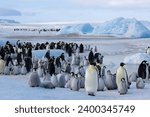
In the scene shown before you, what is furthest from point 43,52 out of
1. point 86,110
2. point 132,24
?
point 132,24

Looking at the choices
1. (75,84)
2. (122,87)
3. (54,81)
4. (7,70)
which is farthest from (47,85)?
(7,70)

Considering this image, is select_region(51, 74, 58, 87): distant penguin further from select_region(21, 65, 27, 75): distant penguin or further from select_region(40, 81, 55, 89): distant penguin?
select_region(21, 65, 27, 75): distant penguin

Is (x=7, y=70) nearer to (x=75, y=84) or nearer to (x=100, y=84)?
(x=75, y=84)

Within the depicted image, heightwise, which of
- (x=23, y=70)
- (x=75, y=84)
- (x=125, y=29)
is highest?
(x=125, y=29)

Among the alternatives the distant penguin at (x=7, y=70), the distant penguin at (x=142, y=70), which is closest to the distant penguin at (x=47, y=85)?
the distant penguin at (x=142, y=70)

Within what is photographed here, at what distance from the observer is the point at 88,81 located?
9.66m

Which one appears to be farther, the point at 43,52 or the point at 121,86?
the point at 43,52

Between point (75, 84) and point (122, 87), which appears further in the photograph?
point (75, 84)

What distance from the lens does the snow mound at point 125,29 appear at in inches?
1556

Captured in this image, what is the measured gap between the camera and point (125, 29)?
41.2 meters

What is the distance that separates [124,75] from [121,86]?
39cm

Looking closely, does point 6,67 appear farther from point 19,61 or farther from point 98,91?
point 98,91

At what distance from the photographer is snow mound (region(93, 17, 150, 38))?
39531 millimetres

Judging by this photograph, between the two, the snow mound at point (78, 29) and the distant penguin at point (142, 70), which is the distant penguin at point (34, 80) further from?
the snow mound at point (78, 29)
